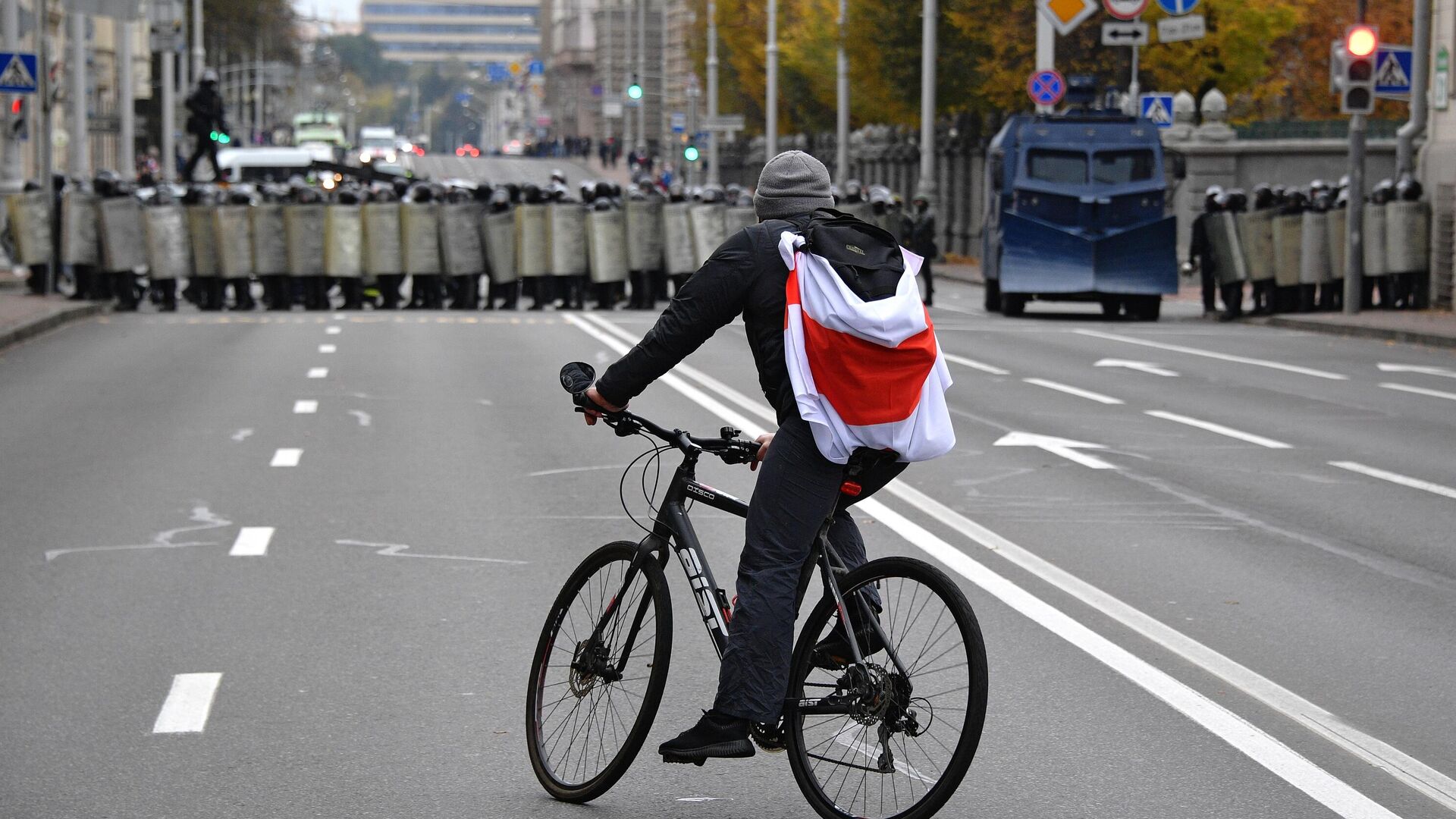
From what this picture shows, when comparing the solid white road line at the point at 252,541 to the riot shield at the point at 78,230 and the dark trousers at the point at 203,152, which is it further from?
the dark trousers at the point at 203,152

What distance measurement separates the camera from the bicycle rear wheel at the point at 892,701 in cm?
516

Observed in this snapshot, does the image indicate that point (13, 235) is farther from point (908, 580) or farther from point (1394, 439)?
point (908, 580)

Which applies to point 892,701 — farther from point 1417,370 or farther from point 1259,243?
point 1259,243

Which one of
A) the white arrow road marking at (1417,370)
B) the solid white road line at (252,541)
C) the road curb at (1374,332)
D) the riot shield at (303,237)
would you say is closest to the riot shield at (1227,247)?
the road curb at (1374,332)

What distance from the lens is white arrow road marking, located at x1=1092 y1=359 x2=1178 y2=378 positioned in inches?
789

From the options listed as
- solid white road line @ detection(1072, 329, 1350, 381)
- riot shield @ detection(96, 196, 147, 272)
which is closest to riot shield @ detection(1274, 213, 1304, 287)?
solid white road line @ detection(1072, 329, 1350, 381)

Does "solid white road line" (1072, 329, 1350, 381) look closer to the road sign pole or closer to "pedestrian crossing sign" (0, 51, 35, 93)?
"pedestrian crossing sign" (0, 51, 35, 93)

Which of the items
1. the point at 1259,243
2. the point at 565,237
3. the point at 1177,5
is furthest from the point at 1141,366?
the point at 1177,5

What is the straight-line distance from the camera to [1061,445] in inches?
556

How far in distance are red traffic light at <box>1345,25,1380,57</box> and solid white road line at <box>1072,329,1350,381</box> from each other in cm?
447

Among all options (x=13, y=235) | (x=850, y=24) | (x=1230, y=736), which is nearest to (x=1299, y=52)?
(x=850, y=24)

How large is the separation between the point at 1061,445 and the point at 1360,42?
1479 cm

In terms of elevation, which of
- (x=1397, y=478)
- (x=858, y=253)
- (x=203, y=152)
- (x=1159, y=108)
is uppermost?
(x=1159, y=108)

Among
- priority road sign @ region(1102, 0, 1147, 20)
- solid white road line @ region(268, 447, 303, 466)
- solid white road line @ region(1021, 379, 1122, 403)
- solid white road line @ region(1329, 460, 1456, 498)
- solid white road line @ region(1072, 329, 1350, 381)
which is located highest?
priority road sign @ region(1102, 0, 1147, 20)
